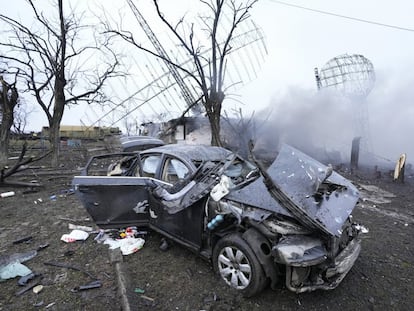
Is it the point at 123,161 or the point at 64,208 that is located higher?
the point at 123,161

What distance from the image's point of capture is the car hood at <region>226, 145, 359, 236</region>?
263 cm

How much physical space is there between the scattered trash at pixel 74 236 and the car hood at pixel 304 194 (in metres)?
2.81

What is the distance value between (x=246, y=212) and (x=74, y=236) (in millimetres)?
3109

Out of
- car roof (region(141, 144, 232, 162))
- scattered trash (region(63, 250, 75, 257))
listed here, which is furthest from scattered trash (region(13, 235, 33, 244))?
car roof (region(141, 144, 232, 162))

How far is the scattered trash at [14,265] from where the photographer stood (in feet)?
10.9

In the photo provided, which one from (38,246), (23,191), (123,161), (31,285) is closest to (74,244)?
(38,246)

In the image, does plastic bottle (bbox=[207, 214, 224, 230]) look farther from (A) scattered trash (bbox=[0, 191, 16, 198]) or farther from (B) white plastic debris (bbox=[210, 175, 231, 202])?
(A) scattered trash (bbox=[0, 191, 16, 198])

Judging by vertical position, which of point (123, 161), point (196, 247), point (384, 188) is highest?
point (123, 161)

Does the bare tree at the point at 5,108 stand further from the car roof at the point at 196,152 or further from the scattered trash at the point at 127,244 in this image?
the car roof at the point at 196,152

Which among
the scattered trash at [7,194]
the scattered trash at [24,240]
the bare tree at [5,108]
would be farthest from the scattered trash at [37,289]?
the bare tree at [5,108]

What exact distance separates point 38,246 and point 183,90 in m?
12.6

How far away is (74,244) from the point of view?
13.9 ft

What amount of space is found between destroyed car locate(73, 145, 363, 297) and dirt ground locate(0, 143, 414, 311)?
29 cm

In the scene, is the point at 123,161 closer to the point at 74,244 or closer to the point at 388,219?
the point at 74,244
